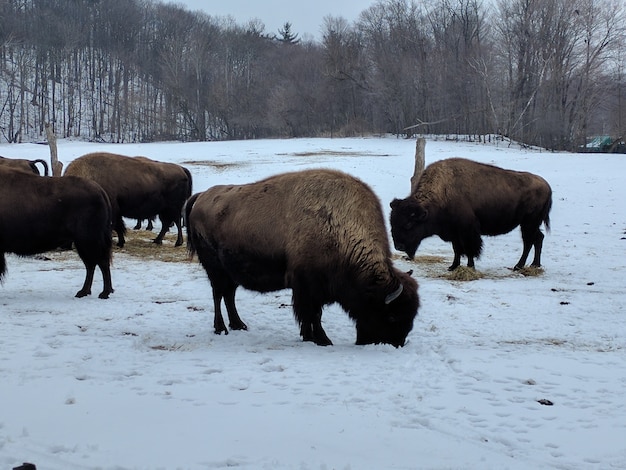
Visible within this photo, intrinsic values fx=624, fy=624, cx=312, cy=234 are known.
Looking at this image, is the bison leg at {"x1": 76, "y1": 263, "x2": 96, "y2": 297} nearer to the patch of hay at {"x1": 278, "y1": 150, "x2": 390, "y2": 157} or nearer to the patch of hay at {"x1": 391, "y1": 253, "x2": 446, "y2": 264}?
the patch of hay at {"x1": 391, "y1": 253, "x2": 446, "y2": 264}

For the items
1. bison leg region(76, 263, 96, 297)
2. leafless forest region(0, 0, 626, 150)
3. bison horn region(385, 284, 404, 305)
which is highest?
leafless forest region(0, 0, 626, 150)

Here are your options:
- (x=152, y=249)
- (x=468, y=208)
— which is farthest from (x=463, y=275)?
(x=152, y=249)

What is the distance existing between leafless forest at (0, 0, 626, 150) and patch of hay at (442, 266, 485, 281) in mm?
30492

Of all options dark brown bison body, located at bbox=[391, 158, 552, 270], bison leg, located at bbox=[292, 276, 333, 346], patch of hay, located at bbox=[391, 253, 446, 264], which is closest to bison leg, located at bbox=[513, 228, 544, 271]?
dark brown bison body, located at bbox=[391, 158, 552, 270]

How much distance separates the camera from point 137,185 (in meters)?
13.7

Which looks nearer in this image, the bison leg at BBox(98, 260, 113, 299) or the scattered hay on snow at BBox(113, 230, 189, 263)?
the bison leg at BBox(98, 260, 113, 299)

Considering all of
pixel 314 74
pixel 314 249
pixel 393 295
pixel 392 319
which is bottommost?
pixel 392 319

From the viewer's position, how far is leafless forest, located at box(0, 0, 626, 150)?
51.4 metres

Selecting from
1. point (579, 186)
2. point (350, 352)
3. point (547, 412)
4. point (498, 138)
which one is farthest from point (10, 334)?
point (498, 138)

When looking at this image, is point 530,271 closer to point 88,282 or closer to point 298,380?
point 298,380

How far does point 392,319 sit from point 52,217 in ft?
16.5

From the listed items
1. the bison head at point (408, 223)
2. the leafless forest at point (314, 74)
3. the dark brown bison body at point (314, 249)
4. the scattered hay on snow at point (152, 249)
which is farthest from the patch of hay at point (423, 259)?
the leafless forest at point (314, 74)

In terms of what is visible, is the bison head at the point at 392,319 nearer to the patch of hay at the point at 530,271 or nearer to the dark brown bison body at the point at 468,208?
the dark brown bison body at the point at 468,208

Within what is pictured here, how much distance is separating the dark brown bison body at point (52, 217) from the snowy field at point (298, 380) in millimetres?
623
